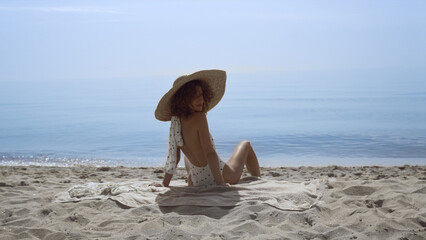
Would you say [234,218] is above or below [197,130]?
below

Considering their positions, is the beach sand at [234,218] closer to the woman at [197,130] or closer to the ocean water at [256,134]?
the woman at [197,130]

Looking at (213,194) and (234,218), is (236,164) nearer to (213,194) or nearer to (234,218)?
(213,194)

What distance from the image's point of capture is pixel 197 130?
5.24 metres

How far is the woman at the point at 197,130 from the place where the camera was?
205 inches

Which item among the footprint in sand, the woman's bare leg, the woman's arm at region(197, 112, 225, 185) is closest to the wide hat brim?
the woman's arm at region(197, 112, 225, 185)

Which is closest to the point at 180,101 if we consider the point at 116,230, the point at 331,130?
the point at 116,230

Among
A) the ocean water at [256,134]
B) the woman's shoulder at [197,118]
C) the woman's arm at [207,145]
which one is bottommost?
the ocean water at [256,134]

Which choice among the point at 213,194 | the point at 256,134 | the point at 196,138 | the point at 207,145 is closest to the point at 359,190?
the point at 213,194

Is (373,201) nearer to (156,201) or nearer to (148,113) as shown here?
(156,201)

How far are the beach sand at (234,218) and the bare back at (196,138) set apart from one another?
0.74 m

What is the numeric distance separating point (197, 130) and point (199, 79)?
59 cm

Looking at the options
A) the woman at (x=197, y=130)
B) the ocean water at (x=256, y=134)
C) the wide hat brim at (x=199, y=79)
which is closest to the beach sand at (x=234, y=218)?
the woman at (x=197, y=130)

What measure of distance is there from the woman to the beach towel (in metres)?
0.19

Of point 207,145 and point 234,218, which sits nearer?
point 234,218
